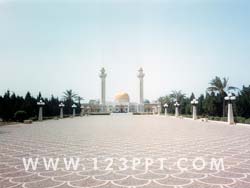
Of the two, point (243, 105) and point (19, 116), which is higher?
point (243, 105)

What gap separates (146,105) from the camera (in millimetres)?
101500

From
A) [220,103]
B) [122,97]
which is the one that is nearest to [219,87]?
[220,103]

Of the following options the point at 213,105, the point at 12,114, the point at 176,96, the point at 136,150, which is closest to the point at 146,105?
the point at 176,96

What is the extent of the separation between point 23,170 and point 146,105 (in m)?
95.3

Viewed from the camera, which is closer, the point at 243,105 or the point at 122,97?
the point at 243,105

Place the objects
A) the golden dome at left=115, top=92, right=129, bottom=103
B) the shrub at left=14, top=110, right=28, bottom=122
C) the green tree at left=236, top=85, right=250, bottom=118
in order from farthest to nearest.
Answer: the golden dome at left=115, top=92, right=129, bottom=103, the green tree at left=236, top=85, right=250, bottom=118, the shrub at left=14, top=110, right=28, bottom=122

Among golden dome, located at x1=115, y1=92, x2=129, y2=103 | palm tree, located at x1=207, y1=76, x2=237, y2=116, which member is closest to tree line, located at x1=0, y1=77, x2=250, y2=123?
palm tree, located at x1=207, y1=76, x2=237, y2=116

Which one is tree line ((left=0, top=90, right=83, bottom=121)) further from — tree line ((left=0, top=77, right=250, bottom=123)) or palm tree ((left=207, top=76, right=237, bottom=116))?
palm tree ((left=207, top=76, right=237, bottom=116))

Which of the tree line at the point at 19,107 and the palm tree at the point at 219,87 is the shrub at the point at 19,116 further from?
the palm tree at the point at 219,87

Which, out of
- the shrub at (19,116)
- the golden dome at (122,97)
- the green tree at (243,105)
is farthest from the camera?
the golden dome at (122,97)

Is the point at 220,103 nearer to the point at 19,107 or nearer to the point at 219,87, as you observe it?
Result: the point at 219,87

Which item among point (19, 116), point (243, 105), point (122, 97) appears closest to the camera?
point (19, 116)

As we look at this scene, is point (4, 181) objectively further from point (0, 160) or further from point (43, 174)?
point (0, 160)

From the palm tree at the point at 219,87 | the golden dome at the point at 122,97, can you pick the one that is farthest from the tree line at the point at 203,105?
the golden dome at the point at 122,97
